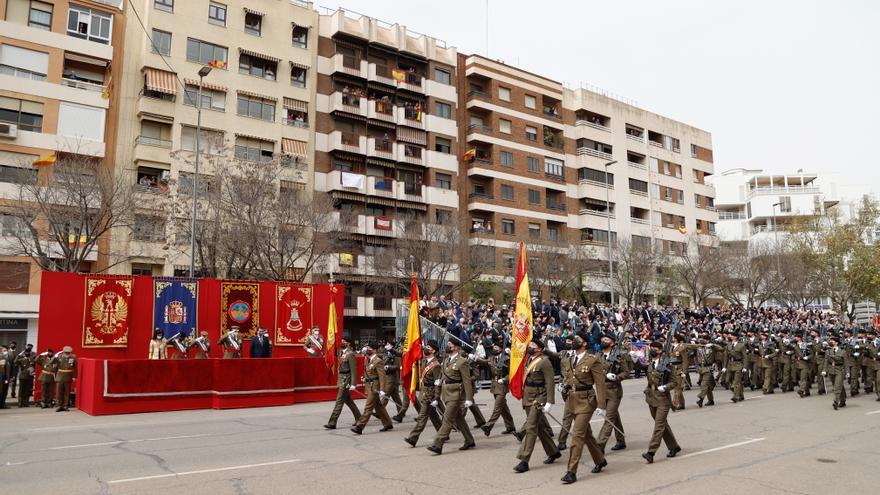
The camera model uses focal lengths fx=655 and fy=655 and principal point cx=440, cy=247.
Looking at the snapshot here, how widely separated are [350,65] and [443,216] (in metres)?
11.6

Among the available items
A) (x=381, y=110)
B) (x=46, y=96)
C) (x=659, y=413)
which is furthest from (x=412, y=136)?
(x=659, y=413)

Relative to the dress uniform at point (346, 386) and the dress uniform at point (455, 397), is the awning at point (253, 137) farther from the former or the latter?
the dress uniform at point (455, 397)

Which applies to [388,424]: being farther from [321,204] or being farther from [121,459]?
[321,204]

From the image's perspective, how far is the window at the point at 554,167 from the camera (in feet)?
172

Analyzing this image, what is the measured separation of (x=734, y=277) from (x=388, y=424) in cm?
4287

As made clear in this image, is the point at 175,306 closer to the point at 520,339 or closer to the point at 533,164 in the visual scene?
the point at 520,339

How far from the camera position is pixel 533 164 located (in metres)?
51.4

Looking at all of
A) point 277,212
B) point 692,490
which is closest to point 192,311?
point 277,212

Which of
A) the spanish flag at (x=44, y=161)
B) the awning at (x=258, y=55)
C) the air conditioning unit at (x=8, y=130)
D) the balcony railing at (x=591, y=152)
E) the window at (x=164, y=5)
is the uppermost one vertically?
the window at (x=164, y=5)

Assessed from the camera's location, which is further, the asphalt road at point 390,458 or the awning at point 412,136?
the awning at point 412,136

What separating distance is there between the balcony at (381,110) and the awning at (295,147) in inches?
194

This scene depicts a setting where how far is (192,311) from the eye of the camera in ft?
70.6

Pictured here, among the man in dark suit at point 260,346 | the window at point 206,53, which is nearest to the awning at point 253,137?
the window at point 206,53

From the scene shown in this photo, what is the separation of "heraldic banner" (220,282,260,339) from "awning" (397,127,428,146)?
23470 mm
